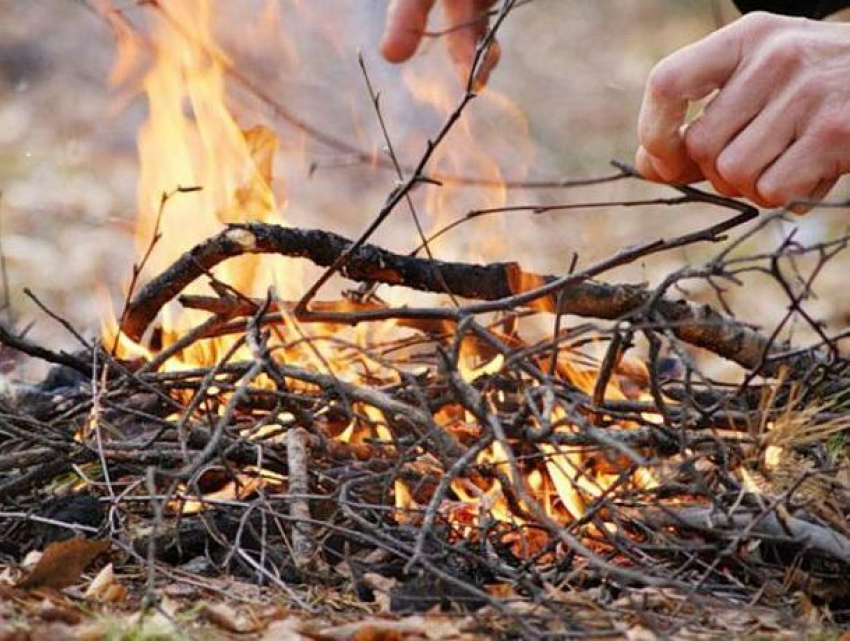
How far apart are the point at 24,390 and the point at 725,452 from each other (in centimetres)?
159

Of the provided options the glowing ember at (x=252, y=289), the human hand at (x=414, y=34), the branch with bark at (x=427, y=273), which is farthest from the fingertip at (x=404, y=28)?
the branch with bark at (x=427, y=273)

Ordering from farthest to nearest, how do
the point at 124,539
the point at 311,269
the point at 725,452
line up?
the point at 311,269
the point at 124,539
the point at 725,452

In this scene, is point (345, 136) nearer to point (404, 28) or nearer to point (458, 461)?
point (404, 28)

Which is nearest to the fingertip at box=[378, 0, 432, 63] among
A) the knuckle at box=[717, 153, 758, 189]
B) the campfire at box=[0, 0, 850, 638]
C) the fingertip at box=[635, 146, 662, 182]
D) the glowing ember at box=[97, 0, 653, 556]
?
the glowing ember at box=[97, 0, 653, 556]

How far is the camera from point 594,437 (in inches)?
57.5

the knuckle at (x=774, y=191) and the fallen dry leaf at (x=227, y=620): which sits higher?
the knuckle at (x=774, y=191)

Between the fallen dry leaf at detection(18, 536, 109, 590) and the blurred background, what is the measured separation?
1.26 meters

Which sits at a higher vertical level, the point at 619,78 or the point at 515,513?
the point at 619,78

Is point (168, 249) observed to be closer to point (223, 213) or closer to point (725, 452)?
point (223, 213)

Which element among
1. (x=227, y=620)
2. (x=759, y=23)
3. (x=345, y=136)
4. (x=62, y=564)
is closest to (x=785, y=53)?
(x=759, y=23)

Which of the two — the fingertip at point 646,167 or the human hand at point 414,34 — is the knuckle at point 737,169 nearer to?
the fingertip at point 646,167

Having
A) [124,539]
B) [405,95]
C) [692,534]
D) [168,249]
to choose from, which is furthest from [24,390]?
[405,95]

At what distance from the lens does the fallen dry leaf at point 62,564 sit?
163 centimetres

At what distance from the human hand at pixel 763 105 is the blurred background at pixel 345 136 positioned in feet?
4.35
